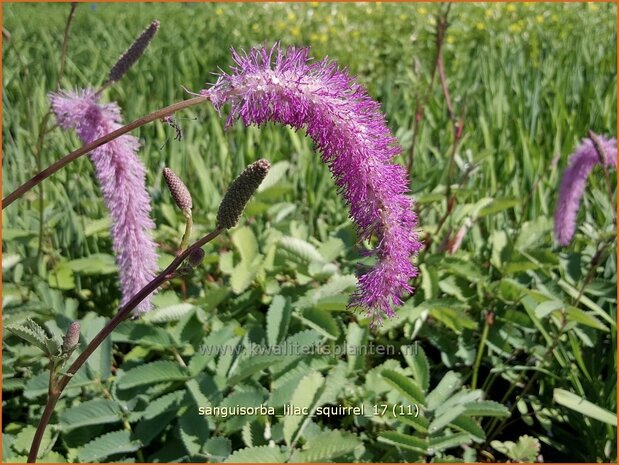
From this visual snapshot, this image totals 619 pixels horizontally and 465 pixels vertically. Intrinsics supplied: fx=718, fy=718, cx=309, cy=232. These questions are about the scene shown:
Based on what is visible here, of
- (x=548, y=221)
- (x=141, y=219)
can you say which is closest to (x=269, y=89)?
(x=141, y=219)

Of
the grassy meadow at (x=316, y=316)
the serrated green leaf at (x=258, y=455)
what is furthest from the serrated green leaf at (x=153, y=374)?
the serrated green leaf at (x=258, y=455)

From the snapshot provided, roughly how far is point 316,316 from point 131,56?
712 mm

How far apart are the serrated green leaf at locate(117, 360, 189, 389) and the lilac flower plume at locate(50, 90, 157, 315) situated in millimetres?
240

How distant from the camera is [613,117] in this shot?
9.97 feet

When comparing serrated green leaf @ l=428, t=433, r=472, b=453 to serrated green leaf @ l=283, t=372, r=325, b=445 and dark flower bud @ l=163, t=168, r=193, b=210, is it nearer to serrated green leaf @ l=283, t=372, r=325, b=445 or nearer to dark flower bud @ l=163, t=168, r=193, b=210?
serrated green leaf @ l=283, t=372, r=325, b=445

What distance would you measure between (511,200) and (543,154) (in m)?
0.95

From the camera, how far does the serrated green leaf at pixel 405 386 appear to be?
4.76ft

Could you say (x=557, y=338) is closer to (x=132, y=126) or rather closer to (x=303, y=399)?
(x=303, y=399)

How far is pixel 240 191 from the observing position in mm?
793

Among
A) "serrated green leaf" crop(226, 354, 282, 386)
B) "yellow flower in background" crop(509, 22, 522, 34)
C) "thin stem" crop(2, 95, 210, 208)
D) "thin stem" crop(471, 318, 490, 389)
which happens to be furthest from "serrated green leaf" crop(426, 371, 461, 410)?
"yellow flower in background" crop(509, 22, 522, 34)

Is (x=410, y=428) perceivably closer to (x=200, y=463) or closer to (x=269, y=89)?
(x=200, y=463)

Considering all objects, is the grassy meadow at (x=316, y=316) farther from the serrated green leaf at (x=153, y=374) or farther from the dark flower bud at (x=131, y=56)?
the dark flower bud at (x=131, y=56)

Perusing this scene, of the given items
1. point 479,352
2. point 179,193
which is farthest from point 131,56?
point 479,352

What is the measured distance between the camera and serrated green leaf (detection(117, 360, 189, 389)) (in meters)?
1.44
